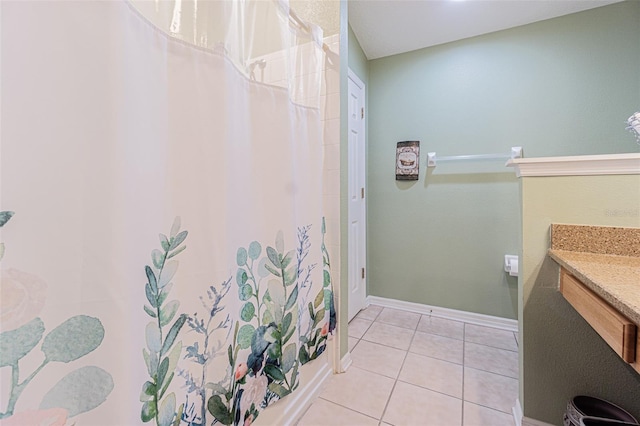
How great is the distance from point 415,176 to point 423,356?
1.39m

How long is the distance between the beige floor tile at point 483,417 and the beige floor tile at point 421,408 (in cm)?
3

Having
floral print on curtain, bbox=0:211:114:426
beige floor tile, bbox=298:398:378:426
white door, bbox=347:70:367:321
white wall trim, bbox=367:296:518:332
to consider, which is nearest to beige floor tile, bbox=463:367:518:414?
beige floor tile, bbox=298:398:378:426

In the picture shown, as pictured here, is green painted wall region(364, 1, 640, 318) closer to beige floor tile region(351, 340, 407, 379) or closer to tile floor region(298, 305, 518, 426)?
tile floor region(298, 305, 518, 426)

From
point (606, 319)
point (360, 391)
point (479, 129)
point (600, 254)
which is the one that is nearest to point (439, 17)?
point (479, 129)

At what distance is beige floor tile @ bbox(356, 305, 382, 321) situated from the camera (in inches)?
90.8

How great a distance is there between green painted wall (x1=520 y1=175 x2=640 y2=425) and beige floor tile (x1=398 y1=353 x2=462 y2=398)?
36 cm

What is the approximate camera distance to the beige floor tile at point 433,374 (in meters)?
1.45

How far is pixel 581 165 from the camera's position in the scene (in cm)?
102

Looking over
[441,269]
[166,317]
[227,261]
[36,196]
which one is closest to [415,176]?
[441,269]

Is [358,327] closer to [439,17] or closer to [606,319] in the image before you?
[606,319]

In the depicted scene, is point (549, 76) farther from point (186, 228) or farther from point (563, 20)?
point (186, 228)

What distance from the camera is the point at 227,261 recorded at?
0.83 m

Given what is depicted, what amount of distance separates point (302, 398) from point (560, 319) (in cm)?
118

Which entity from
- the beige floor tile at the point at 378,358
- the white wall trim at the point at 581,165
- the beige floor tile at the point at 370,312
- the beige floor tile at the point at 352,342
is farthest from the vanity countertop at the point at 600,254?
the beige floor tile at the point at 370,312
